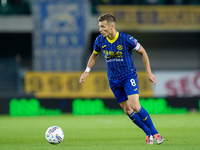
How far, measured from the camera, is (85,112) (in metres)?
17.0

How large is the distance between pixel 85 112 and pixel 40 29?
6.18 meters

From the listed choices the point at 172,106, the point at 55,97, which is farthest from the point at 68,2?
the point at 172,106

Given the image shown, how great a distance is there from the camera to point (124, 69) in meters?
6.88

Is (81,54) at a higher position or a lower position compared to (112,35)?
higher

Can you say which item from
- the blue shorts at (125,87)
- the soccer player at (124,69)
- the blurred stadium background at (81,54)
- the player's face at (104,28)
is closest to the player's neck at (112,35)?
the soccer player at (124,69)

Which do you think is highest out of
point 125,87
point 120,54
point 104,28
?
point 104,28

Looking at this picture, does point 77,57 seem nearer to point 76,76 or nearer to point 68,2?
point 68,2

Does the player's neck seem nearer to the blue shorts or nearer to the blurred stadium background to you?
the blue shorts

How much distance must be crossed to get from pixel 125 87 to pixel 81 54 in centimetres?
1494

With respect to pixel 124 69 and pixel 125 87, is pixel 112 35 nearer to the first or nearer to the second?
pixel 124 69

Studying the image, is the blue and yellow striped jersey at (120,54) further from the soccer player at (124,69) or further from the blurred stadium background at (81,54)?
the blurred stadium background at (81,54)

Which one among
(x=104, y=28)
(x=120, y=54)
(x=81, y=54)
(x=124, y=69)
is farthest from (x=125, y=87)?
(x=81, y=54)

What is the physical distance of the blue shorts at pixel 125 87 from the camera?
6754 mm

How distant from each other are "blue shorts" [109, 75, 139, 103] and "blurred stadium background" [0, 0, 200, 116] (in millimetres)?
9816
